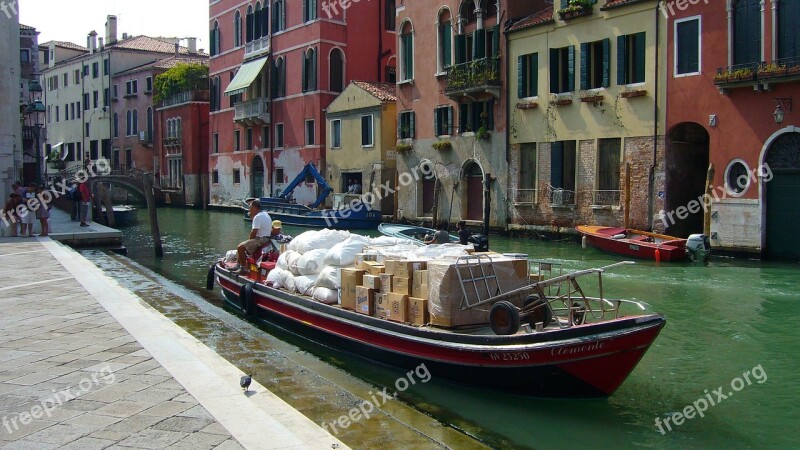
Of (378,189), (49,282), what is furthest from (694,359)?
(378,189)

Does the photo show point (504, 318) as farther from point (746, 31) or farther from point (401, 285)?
point (746, 31)

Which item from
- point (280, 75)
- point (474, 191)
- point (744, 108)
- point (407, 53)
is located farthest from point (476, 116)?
point (280, 75)

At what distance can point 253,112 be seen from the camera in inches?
1503

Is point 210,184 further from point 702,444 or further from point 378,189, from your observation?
point 702,444

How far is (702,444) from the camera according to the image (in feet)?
20.2

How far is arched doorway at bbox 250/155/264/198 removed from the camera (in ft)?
128

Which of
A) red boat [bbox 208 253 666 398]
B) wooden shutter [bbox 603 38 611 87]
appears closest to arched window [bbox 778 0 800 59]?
wooden shutter [bbox 603 38 611 87]

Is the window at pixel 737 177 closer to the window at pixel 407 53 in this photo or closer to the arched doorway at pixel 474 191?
the arched doorway at pixel 474 191

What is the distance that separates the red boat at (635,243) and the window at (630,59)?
4.21 metres

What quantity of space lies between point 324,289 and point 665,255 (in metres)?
10.9

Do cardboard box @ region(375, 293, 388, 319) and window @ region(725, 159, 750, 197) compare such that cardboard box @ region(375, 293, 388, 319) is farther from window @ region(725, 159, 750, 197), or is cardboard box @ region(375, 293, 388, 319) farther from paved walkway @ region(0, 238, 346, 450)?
window @ region(725, 159, 750, 197)

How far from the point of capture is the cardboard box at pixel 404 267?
7.79 metres

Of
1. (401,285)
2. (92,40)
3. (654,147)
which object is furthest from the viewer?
(92,40)

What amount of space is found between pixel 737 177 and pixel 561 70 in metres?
6.70
